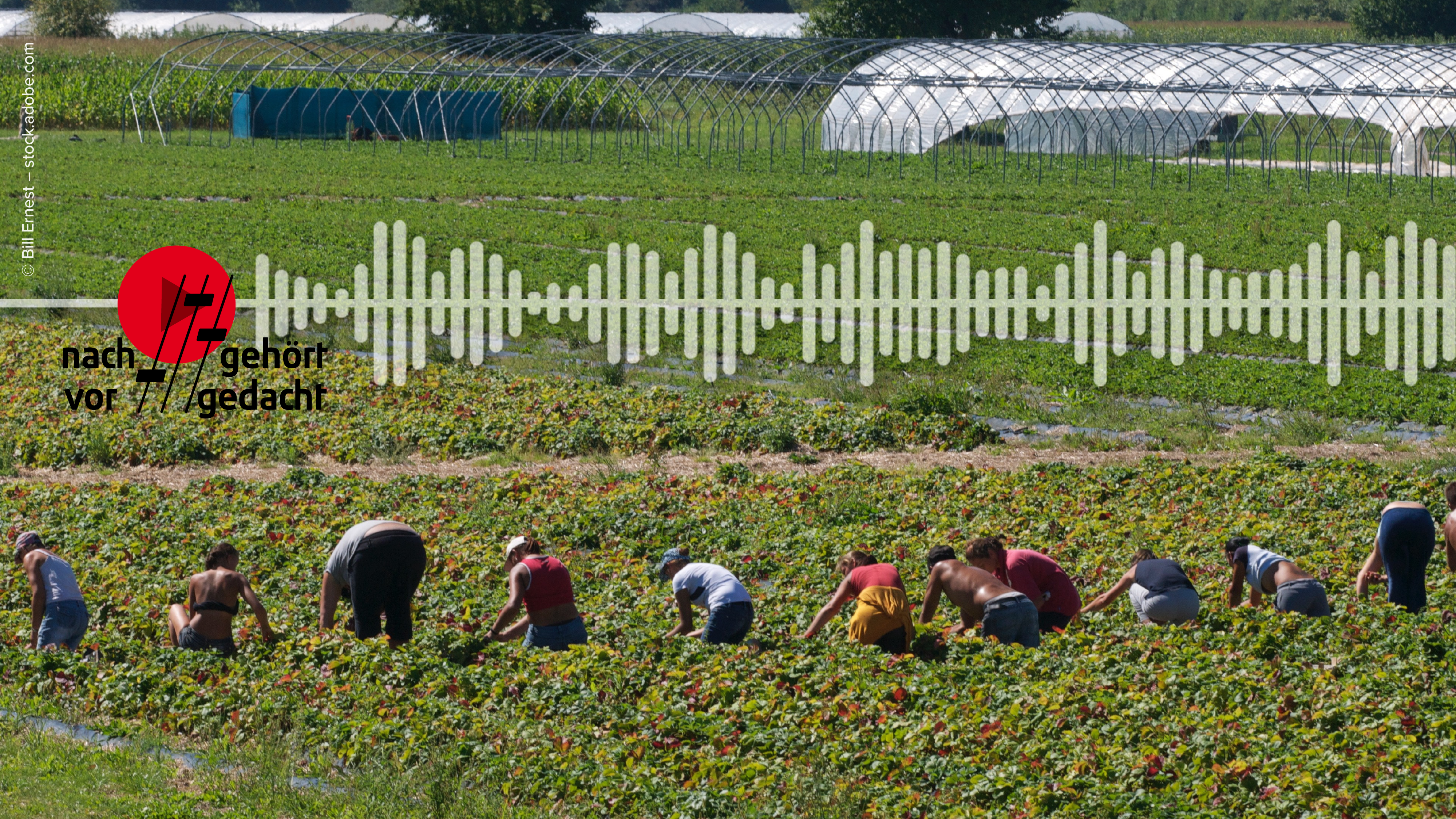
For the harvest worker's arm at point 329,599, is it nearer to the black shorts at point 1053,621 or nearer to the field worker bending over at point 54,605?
the field worker bending over at point 54,605

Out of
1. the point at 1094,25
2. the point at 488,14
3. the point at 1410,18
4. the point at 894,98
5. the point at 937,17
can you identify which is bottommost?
the point at 894,98

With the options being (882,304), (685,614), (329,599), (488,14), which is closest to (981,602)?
(685,614)

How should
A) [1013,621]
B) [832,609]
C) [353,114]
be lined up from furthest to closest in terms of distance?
[353,114] < [832,609] < [1013,621]

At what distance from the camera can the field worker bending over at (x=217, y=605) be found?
10.3 metres

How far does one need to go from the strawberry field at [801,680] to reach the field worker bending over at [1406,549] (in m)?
0.25

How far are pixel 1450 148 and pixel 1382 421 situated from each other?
31078 mm

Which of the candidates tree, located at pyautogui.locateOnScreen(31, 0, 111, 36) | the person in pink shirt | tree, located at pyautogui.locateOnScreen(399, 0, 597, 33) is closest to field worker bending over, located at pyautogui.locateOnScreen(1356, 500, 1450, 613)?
the person in pink shirt

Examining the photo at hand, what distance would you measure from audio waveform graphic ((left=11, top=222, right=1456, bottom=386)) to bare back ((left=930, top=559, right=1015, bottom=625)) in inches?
386

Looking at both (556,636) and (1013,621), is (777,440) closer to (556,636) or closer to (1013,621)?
(556,636)

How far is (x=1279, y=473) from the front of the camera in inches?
594

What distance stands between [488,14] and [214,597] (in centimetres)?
6940

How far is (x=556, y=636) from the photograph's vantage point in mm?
10445

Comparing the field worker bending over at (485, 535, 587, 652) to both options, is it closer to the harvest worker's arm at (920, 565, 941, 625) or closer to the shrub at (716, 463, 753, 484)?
the harvest worker's arm at (920, 565, 941, 625)

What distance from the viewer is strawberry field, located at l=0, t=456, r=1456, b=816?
8.04 m
